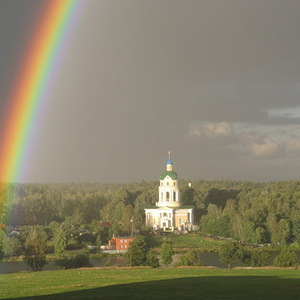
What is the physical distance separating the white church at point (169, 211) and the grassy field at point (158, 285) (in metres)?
47.0

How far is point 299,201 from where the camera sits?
79.8m

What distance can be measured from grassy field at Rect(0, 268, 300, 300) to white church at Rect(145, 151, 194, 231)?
4698 centimetres

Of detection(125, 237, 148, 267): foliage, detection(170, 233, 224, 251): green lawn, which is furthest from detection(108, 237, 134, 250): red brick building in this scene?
detection(125, 237, 148, 267): foliage

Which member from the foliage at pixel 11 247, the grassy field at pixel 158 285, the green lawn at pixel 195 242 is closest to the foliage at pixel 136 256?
the grassy field at pixel 158 285

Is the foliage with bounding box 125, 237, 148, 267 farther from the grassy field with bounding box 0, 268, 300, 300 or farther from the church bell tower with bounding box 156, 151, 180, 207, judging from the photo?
the church bell tower with bounding box 156, 151, 180, 207

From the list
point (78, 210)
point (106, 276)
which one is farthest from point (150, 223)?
point (106, 276)

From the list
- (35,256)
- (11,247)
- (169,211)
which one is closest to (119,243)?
(11,247)

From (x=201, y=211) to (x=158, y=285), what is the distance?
211 feet

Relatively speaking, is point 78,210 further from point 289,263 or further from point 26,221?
point 289,263

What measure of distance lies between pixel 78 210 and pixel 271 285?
6255 cm

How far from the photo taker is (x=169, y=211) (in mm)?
78188

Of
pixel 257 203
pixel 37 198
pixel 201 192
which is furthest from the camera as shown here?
pixel 201 192

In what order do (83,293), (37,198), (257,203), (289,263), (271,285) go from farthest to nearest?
(37,198) < (257,203) < (289,263) < (271,285) < (83,293)

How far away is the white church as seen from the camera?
254 ft
